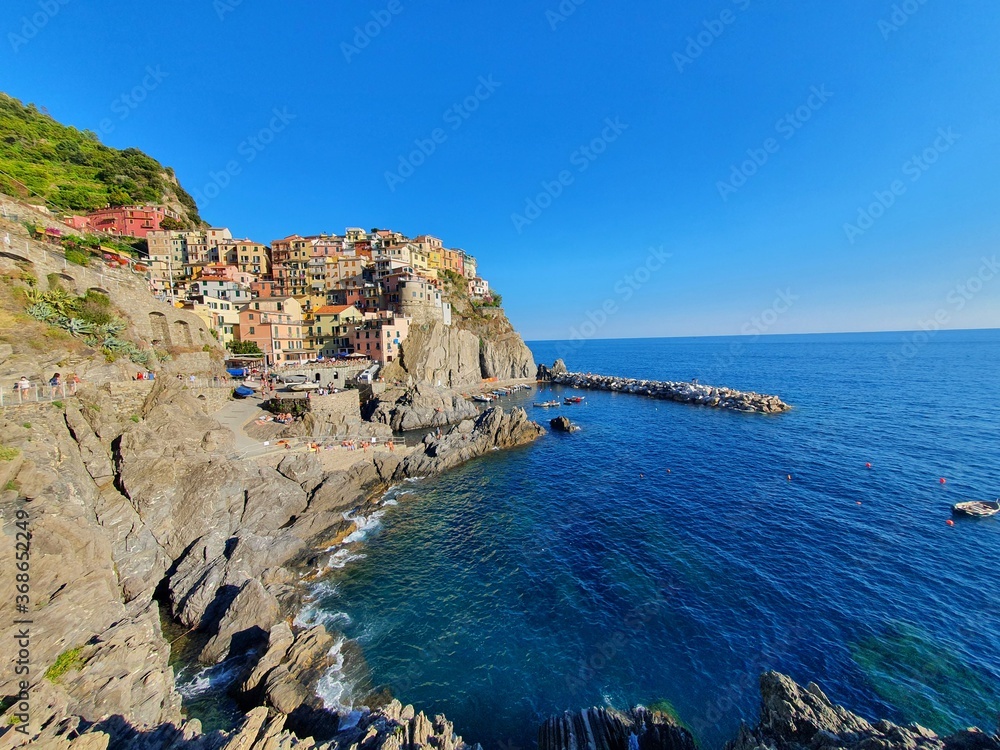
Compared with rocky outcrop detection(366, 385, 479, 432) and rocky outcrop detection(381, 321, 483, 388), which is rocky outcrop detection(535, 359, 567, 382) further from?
rocky outcrop detection(366, 385, 479, 432)

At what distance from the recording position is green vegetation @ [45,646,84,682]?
37.1 feet

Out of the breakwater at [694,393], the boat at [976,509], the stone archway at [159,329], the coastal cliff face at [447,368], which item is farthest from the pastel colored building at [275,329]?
the boat at [976,509]

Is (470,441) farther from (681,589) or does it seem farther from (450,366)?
(450,366)

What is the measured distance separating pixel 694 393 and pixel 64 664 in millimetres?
75340

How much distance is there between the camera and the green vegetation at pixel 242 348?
169ft

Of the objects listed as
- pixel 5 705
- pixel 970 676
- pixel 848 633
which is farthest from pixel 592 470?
pixel 5 705

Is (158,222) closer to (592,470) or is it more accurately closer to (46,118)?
(46,118)

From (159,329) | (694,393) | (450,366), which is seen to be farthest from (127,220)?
(694,393)

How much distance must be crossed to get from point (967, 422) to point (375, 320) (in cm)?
8544

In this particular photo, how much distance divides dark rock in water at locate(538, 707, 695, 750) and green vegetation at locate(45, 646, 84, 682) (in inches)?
594

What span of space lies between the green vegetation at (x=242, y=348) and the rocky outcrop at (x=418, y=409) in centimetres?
1742

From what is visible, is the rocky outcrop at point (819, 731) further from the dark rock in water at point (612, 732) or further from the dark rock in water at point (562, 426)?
the dark rock in water at point (562, 426)

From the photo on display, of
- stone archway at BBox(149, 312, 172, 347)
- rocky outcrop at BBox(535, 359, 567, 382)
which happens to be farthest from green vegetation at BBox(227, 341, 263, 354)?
rocky outcrop at BBox(535, 359, 567, 382)

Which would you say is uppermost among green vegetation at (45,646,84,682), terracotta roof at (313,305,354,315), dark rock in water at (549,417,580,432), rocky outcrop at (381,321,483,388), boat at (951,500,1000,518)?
terracotta roof at (313,305,354,315)
